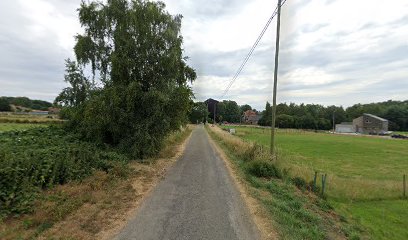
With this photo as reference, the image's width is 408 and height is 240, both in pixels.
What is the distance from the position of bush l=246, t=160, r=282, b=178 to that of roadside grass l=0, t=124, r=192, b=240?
16.3ft

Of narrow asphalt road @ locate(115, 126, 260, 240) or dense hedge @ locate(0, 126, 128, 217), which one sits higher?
dense hedge @ locate(0, 126, 128, 217)

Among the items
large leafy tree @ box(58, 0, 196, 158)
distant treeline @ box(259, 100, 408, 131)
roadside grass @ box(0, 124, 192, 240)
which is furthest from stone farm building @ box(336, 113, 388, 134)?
roadside grass @ box(0, 124, 192, 240)

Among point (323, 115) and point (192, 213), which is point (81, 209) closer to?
point (192, 213)

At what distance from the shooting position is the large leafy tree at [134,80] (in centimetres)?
1583

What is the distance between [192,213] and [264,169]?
21.7 ft

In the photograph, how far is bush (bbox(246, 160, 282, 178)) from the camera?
13.3 meters

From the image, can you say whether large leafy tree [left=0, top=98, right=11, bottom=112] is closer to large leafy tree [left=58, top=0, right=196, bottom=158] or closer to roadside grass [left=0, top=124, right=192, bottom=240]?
large leafy tree [left=58, top=0, right=196, bottom=158]

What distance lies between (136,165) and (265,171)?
20.4 ft

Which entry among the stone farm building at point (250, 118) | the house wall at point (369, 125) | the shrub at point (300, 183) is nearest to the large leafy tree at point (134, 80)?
the shrub at point (300, 183)

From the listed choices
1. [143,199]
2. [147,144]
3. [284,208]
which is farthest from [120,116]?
[284,208]

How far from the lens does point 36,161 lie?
8.44 metres

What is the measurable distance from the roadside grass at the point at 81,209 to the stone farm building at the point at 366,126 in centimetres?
12221

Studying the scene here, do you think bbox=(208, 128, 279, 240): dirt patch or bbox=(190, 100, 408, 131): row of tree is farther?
bbox=(190, 100, 408, 131): row of tree

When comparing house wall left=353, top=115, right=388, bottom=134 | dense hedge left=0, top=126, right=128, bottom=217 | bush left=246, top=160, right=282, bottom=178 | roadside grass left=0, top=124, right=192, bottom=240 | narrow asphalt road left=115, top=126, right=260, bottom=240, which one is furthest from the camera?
house wall left=353, top=115, right=388, bottom=134
